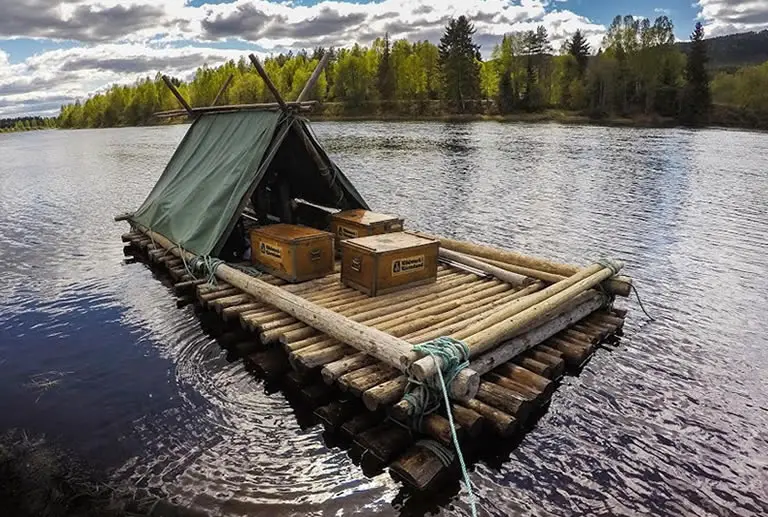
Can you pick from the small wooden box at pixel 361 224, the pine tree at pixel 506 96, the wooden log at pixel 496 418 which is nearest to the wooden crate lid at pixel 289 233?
the small wooden box at pixel 361 224

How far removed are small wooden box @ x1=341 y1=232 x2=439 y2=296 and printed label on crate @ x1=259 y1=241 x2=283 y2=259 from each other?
133cm

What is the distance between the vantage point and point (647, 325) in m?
10.7

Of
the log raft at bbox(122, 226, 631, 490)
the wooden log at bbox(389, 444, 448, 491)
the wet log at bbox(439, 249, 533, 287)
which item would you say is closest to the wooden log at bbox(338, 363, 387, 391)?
the log raft at bbox(122, 226, 631, 490)

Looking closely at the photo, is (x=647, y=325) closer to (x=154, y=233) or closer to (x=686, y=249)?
(x=686, y=249)

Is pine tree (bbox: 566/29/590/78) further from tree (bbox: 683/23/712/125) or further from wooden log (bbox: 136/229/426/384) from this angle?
wooden log (bbox: 136/229/426/384)

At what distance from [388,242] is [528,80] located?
3513 inches

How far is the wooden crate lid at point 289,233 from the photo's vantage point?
999 cm

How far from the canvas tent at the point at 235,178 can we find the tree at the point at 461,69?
82322 millimetres

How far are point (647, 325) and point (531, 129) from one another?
5726cm

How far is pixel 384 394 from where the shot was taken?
20.8 feet

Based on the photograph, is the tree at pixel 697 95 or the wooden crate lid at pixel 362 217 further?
the tree at pixel 697 95

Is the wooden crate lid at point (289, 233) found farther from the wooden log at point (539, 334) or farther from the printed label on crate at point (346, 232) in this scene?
the wooden log at point (539, 334)

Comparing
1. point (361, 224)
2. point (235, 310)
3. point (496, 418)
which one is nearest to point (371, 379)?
point (496, 418)

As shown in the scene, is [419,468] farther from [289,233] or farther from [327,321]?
[289,233]
